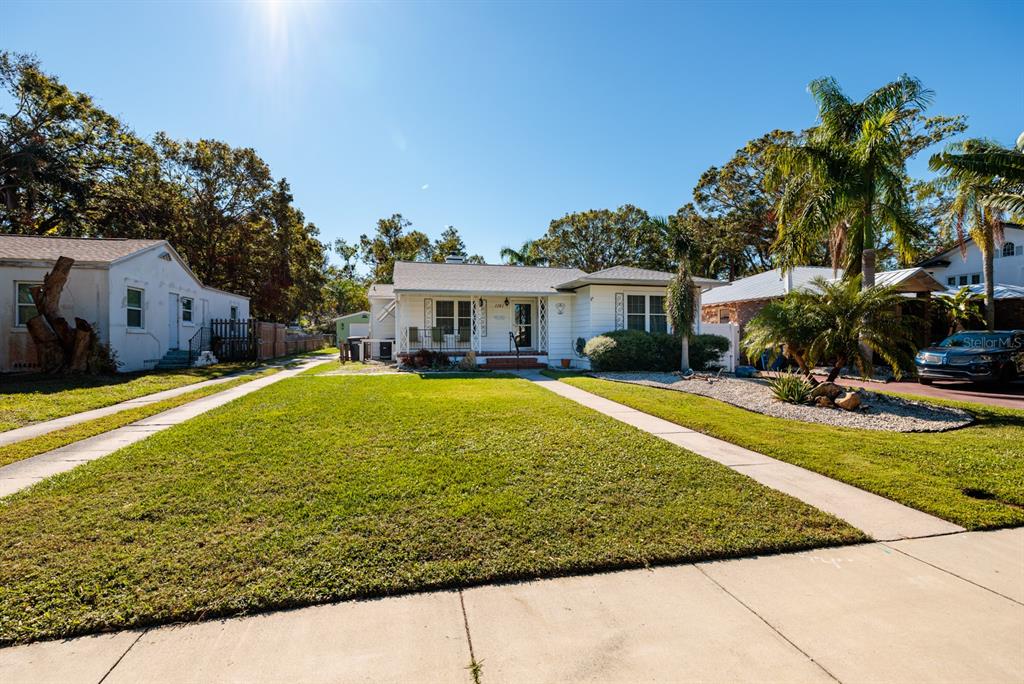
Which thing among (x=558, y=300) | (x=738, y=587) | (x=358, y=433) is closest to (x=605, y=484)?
(x=738, y=587)

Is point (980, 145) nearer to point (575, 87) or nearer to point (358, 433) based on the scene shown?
point (575, 87)

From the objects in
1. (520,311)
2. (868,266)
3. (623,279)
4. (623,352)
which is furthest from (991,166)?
(520,311)

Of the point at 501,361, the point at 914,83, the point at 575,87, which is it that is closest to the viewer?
the point at 914,83

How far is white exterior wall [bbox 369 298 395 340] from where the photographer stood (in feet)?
68.5

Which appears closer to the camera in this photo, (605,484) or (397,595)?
(397,595)

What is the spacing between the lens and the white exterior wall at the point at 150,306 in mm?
13961

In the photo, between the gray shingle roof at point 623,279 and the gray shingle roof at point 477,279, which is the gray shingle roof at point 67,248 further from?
the gray shingle roof at point 623,279

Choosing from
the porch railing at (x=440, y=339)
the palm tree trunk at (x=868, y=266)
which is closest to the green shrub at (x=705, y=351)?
the palm tree trunk at (x=868, y=266)

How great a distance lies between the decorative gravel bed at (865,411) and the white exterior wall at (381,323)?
1413 cm

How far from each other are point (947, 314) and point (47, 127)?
41843 millimetres

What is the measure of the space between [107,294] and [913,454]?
19648mm

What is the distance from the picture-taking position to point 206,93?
12.5 meters

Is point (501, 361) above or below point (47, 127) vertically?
below

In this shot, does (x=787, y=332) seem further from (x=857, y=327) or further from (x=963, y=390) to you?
(x=963, y=390)
